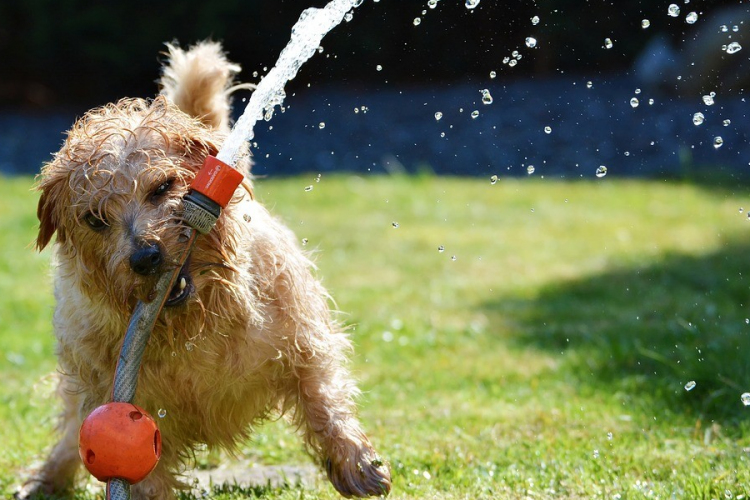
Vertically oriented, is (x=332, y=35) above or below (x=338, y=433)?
below

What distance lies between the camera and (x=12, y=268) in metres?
8.24

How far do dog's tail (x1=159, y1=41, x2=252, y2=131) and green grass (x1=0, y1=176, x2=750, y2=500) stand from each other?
5.15 feet

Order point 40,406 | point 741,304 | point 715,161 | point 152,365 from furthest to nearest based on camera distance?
point 715,161 → point 741,304 → point 40,406 → point 152,365

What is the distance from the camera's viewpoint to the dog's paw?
3420mm

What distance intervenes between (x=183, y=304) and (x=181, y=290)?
47mm

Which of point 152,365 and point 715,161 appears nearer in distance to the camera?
point 152,365

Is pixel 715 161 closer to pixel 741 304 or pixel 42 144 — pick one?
pixel 741 304

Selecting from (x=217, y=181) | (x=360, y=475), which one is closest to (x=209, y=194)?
(x=217, y=181)

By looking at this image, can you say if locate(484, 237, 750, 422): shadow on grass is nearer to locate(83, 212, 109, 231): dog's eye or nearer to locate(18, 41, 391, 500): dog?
locate(18, 41, 391, 500): dog

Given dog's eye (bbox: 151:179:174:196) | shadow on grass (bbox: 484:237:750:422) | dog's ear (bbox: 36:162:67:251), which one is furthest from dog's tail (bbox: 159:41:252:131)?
shadow on grass (bbox: 484:237:750:422)

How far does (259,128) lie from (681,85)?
5.77m

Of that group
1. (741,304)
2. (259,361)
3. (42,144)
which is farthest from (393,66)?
(259,361)

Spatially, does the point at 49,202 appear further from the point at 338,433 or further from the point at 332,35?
the point at 332,35

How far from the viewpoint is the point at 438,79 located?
591 inches
